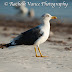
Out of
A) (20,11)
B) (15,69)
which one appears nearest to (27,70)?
(15,69)

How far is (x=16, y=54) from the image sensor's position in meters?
7.70

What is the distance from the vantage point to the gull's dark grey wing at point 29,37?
23.3ft

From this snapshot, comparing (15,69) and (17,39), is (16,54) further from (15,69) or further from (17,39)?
(15,69)

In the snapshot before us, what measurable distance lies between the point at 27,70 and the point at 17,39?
2.00 meters

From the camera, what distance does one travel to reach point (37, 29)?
7113 millimetres

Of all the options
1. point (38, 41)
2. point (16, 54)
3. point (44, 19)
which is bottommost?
point (16, 54)

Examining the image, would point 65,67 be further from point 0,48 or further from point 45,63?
point 0,48

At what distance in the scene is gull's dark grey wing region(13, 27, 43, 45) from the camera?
7099 mm

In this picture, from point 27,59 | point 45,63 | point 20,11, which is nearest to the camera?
point 45,63

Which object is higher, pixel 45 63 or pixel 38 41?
pixel 38 41

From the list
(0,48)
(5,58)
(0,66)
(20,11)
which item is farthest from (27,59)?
(20,11)

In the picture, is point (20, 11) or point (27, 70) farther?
point (20, 11)

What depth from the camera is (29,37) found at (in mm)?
7145

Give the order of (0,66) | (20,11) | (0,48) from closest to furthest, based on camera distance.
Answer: (0,66), (0,48), (20,11)
